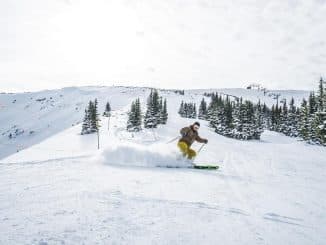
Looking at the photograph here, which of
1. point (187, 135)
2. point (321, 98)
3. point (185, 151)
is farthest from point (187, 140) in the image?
point (321, 98)

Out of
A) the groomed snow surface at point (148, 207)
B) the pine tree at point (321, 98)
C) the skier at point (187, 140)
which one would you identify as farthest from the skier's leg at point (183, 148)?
the pine tree at point (321, 98)

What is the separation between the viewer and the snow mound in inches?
410

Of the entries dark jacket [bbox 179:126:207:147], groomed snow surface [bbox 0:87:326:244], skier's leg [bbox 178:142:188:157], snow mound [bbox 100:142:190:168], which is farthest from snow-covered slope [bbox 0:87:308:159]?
groomed snow surface [bbox 0:87:326:244]

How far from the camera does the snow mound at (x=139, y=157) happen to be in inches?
410

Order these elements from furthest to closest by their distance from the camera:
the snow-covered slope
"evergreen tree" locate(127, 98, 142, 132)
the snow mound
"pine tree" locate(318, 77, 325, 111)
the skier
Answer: the snow-covered slope → "evergreen tree" locate(127, 98, 142, 132) → "pine tree" locate(318, 77, 325, 111) → the skier → the snow mound

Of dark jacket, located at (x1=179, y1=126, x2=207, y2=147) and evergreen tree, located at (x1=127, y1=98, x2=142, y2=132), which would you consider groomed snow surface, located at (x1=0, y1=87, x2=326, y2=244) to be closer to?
dark jacket, located at (x1=179, y1=126, x2=207, y2=147)

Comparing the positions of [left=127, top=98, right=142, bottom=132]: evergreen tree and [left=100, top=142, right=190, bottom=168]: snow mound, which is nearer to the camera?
[left=100, top=142, right=190, bottom=168]: snow mound

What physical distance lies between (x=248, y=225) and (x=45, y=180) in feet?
14.7

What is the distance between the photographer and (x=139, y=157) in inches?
422

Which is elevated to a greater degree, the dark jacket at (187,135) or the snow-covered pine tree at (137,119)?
the dark jacket at (187,135)

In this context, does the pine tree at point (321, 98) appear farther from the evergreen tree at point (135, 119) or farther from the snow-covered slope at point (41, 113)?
the snow-covered slope at point (41, 113)

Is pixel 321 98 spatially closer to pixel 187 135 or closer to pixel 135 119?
pixel 187 135

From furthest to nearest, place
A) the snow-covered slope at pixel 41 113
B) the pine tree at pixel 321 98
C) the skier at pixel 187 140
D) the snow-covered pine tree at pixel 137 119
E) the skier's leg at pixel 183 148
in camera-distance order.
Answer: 1. the snow-covered slope at pixel 41 113
2. the snow-covered pine tree at pixel 137 119
3. the pine tree at pixel 321 98
4. the skier at pixel 187 140
5. the skier's leg at pixel 183 148

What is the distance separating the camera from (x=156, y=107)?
70125mm
